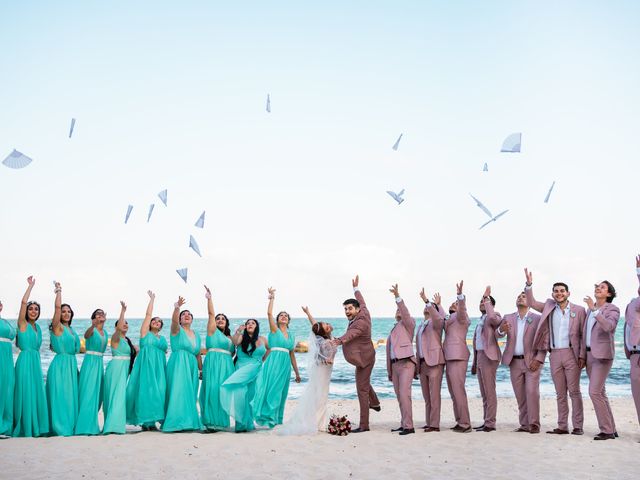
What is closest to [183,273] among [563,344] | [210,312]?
[210,312]

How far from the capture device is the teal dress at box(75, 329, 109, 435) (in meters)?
10.6

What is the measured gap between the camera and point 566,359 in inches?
406

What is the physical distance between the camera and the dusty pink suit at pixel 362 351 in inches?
428

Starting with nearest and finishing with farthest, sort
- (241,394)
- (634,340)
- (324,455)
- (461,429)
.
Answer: (324,455) < (634,340) < (461,429) < (241,394)

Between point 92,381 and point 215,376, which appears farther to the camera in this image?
point 215,376

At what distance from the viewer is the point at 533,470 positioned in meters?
7.99

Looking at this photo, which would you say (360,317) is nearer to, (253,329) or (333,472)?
(253,329)

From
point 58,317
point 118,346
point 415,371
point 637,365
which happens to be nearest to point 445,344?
point 415,371

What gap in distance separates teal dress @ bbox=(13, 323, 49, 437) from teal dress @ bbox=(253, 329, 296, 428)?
10.6ft

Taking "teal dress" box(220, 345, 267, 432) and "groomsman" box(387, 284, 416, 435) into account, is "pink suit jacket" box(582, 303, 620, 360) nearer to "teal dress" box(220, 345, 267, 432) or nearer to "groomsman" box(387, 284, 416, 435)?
"groomsman" box(387, 284, 416, 435)

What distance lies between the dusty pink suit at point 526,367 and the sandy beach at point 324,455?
37cm

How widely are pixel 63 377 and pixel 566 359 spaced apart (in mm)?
7396

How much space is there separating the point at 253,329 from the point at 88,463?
12.4 feet

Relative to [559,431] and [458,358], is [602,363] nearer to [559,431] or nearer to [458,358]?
[559,431]
